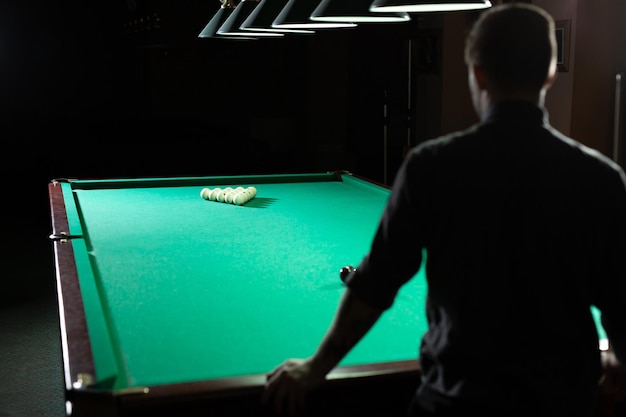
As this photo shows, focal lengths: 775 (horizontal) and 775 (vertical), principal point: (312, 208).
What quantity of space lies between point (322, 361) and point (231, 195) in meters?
2.22

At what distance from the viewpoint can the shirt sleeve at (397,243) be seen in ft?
4.07

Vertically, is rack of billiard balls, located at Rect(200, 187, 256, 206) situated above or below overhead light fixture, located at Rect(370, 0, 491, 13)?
below

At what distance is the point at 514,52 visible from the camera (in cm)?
120

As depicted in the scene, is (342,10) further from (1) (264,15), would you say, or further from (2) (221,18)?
(2) (221,18)

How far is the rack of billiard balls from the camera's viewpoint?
136 inches

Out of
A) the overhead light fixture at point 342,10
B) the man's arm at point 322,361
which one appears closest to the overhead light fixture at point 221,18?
the overhead light fixture at point 342,10

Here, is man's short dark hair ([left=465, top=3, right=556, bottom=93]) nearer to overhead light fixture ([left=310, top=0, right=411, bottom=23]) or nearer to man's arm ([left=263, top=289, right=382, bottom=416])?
man's arm ([left=263, top=289, right=382, bottom=416])

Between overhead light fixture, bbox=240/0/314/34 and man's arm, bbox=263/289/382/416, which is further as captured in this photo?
overhead light fixture, bbox=240/0/314/34

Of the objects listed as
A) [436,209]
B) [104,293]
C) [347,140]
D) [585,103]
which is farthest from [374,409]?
[347,140]

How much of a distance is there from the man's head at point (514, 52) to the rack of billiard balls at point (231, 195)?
228 centimetres

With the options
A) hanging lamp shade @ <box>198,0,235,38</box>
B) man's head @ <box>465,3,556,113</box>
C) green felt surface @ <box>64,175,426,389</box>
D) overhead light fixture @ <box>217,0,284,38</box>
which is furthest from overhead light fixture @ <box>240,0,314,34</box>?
man's head @ <box>465,3,556,113</box>

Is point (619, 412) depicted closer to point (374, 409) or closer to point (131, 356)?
point (374, 409)

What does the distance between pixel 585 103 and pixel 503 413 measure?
16.0 ft

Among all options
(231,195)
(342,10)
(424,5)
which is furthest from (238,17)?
(424,5)
